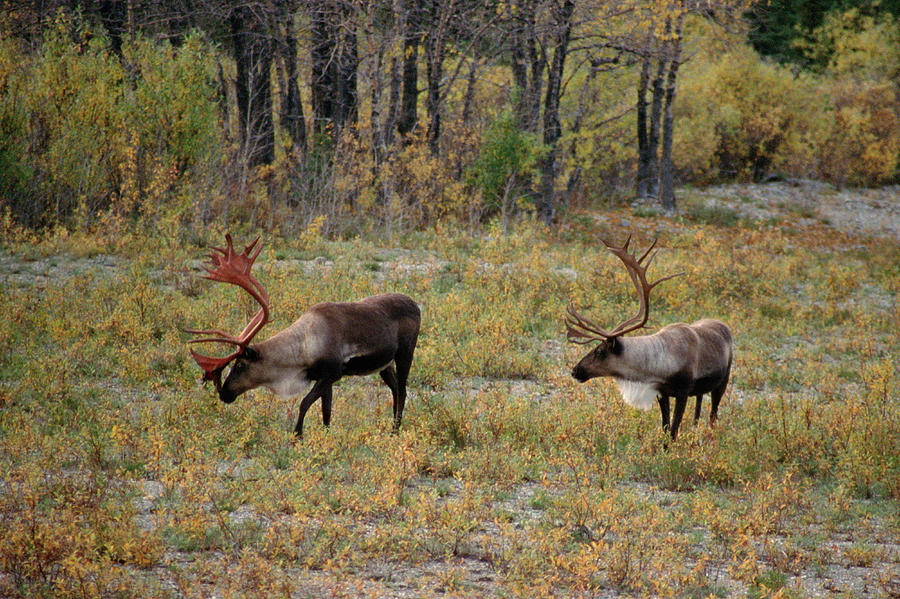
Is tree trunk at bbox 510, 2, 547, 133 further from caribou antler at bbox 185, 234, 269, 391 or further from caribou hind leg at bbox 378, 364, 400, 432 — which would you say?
caribou antler at bbox 185, 234, 269, 391

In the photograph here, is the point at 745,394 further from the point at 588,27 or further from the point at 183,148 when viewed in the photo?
the point at 588,27

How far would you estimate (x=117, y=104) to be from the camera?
1612cm

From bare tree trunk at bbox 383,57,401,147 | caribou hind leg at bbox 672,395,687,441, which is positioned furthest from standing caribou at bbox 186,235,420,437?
bare tree trunk at bbox 383,57,401,147

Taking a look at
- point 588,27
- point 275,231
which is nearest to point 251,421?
point 275,231

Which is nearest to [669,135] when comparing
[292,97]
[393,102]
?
[393,102]

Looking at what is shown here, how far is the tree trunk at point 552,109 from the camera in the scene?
21203mm

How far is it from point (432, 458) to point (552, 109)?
638 inches

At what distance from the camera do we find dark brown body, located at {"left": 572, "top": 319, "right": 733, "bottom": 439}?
302 inches

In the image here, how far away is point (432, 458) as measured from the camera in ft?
24.1

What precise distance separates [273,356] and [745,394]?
20.9 ft

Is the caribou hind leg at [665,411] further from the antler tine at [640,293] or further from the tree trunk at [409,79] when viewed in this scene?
the tree trunk at [409,79]

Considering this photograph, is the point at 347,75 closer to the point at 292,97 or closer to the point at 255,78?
the point at 292,97

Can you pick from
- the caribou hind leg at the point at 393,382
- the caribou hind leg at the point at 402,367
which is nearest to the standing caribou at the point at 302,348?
the caribou hind leg at the point at 402,367

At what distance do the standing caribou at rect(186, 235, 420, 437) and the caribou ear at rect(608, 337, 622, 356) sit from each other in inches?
78.3
